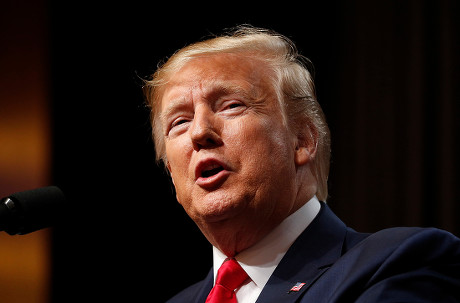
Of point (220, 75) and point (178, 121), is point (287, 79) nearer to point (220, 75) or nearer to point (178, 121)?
point (220, 75)

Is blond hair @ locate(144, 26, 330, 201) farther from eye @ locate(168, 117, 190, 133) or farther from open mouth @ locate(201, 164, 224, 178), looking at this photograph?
open mouth @ locate(201, 164, 224, 178)

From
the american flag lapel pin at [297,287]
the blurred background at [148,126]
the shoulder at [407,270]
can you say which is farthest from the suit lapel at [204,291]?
Answer: the blurred background at [148,126]

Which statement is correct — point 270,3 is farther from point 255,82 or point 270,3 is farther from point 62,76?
point 255,82

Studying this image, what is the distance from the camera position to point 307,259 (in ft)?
6.12

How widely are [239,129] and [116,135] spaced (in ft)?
4.82

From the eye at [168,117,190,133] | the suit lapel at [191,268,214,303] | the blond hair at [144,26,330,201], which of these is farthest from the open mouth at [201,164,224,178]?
the suit lapel at [191,268,214,303]

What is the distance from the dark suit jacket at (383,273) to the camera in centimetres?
144

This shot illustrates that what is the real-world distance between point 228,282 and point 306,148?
1.73 feet

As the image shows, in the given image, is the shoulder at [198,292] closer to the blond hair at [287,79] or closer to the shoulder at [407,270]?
the blond hair at [287,79]

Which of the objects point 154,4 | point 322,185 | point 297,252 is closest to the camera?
point 297,252

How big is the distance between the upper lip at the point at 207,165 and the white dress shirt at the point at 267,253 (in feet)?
0.92

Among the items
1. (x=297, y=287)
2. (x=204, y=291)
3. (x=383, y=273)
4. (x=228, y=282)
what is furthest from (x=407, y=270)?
(x=204, y=291)

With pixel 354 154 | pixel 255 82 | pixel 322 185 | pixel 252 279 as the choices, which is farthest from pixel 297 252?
pixel 354 154

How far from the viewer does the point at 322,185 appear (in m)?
2.20
